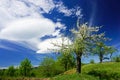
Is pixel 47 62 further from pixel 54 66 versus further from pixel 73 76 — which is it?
pixel 73 76

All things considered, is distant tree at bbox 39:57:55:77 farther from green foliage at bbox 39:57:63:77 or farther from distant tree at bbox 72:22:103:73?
distant tree at bbox 72:22:103:73

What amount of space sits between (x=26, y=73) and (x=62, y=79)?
74.0 metres

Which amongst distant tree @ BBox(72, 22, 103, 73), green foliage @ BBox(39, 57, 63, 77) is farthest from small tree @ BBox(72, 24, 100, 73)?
green foliage @ BBox(39, 57, 63, 77)

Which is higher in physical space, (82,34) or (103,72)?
(82,34)

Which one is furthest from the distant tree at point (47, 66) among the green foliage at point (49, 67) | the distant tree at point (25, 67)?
the distant tree at point (25, 67)

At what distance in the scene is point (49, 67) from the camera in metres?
118

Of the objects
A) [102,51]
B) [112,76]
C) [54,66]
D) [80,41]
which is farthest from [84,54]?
[54,66]

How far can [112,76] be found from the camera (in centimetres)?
4875

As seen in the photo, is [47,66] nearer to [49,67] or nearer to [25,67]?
[49,67]

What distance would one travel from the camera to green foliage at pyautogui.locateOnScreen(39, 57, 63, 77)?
11581 centimetres

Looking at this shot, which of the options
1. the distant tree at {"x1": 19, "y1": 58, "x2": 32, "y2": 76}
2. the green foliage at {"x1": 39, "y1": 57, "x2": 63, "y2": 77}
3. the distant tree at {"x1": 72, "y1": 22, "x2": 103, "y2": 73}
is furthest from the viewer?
the green foliage at {"x1": 39, "y1": 57, "x2": 63, "y2": 77}

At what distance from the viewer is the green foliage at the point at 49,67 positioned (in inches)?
4560

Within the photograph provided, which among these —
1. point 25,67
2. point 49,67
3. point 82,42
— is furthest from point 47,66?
point 82,42

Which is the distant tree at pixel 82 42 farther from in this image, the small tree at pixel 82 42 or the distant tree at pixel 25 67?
the distant tree at pixel 25 67
